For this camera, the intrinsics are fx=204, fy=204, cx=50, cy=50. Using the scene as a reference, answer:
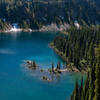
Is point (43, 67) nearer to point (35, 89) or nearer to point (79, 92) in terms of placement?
point (35, 89)

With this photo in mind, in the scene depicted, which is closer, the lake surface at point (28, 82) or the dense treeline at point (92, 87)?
the dense treeline at point (92, 87)

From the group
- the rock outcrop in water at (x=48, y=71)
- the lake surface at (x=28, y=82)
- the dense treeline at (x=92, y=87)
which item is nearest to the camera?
the dense treeline at (x=92, y=87)

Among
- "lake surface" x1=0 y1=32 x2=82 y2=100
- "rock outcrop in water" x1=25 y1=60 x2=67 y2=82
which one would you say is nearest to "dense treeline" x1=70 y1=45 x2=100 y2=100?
"lake surface" x1=0 y1=32 x2=82 y2=100

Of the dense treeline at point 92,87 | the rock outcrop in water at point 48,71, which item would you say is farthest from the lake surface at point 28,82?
the dense treeline at point 92,87

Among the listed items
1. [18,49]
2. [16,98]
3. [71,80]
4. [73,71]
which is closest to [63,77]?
[71,80]

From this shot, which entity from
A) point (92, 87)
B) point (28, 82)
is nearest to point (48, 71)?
point (28, 82)

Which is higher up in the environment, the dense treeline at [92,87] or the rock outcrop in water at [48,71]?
the dense treeline at [92,87]

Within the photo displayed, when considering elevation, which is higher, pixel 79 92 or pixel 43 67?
pixel 79 92

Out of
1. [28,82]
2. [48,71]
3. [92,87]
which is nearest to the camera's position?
[92,87]

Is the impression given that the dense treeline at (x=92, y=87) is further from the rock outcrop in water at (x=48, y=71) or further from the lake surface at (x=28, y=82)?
the rock outcrop in water at (x=48, y=71)

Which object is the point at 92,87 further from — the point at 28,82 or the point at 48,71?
the point at 48,71

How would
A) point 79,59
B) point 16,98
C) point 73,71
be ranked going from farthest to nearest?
point 79,59
point 73,71
point 16,98
